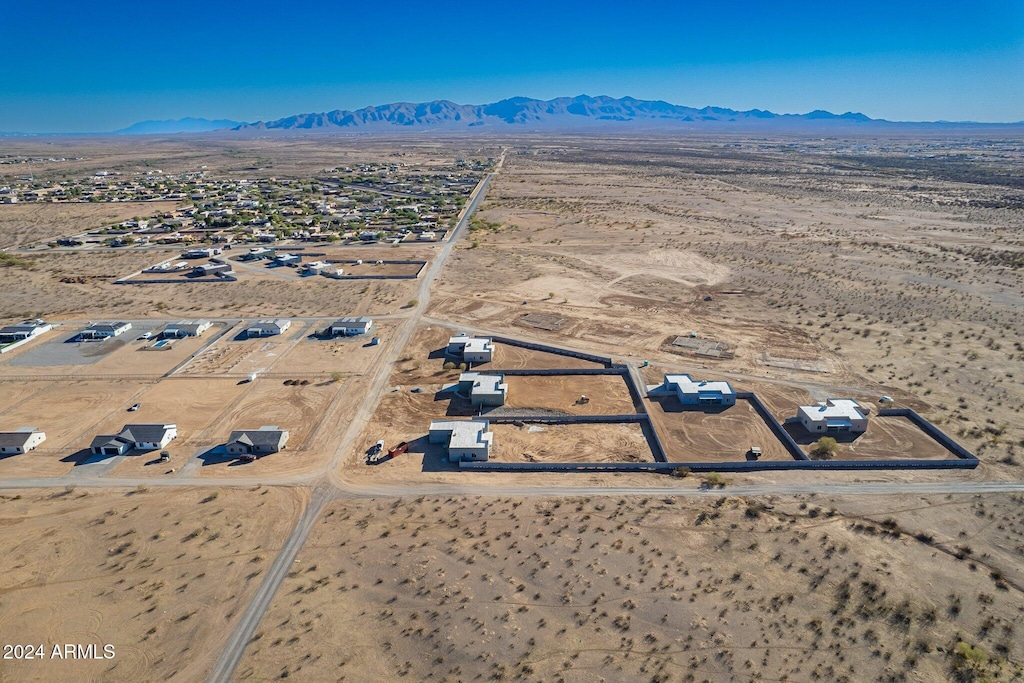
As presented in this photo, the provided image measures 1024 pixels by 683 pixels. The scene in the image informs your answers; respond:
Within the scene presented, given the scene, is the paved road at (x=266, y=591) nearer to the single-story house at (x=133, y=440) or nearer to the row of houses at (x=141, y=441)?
the row of houses at (x=141, y=441)

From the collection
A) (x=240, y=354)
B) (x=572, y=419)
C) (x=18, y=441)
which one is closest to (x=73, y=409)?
(x=18, y=441)

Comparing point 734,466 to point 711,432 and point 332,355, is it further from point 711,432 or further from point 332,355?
point 332,355

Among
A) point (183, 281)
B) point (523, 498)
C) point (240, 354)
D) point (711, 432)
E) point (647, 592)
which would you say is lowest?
point (647, 592)

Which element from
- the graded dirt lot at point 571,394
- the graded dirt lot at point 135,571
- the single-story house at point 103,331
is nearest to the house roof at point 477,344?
the graded dirt lot at point 571,394

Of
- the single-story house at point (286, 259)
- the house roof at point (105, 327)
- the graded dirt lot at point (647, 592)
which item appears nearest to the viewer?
the graded dirt lot at point (647, 592)

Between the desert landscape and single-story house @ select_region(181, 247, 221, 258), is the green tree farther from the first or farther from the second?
single-story house @ select_region(181, 247, 221, 258)

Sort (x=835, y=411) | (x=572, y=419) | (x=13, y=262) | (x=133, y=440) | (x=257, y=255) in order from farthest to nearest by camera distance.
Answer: (x=257, y=255) → (x=13, y=262) → (x=572, y=419) → (x=835, y=411) → (x=133, y=440)
